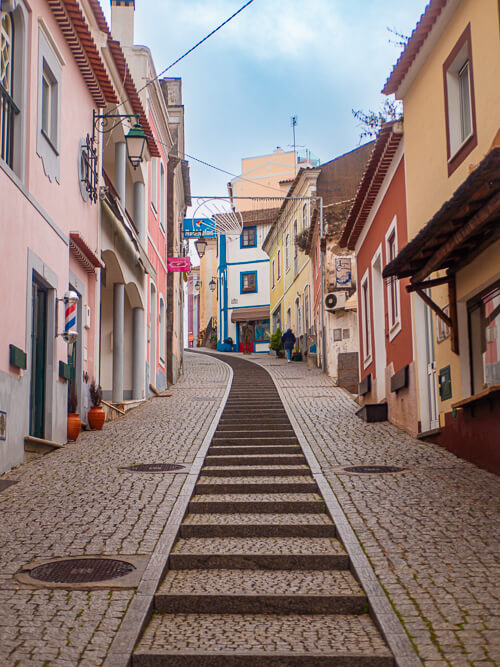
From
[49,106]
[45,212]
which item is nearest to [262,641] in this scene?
[45,212]

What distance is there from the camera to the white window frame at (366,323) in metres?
17.8

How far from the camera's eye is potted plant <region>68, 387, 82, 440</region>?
12.6 metres

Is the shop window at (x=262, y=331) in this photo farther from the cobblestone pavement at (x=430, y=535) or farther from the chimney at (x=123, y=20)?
the cobblestone pavement at (x=430, y=535)

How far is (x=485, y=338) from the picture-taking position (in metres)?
9.66

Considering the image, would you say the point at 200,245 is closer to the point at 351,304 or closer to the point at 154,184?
the point at 154,184

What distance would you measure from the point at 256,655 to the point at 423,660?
1007mm

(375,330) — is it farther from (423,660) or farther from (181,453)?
(423,660)

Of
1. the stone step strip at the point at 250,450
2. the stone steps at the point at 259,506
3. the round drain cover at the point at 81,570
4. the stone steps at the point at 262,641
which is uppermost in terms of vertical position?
the stone step strip at the point at 250,450

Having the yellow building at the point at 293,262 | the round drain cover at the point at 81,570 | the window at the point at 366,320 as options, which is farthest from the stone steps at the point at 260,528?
the yellow building at the point at 293,262

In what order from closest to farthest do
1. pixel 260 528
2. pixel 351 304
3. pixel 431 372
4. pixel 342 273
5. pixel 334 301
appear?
1. pixel 260 528
2. pixel 431 372
3. pixel 351 304
4. pixel 334 301
5. pixel 342 273

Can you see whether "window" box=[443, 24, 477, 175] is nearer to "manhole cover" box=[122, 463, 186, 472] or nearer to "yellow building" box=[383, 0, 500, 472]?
"yellow building" box=[383, 0, 500, 472]

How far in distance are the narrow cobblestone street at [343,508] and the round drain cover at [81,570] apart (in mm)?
186

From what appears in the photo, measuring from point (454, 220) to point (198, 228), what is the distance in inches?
835

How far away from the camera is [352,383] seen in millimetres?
22078
